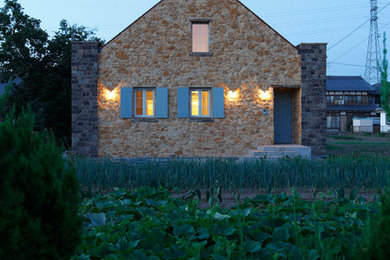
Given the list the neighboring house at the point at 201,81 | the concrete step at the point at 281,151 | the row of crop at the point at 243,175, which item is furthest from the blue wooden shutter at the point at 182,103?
the row of crop at the point at 243,175

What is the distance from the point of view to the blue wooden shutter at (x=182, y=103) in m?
11.5

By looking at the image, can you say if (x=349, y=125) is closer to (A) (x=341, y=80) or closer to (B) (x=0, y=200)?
(A) (x=341, y=80)

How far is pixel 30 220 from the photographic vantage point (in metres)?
1.43

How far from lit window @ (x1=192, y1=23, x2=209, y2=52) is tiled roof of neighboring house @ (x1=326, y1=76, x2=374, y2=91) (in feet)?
89.0

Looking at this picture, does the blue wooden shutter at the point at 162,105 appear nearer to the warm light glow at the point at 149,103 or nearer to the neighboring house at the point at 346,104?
the warm light glow at the point at 149,103

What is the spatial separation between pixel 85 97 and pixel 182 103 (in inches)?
125

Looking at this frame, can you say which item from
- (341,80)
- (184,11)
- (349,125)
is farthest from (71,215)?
(341,80)

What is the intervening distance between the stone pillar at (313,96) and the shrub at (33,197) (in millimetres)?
10750

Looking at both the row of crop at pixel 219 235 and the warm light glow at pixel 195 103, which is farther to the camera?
the warm light glow at pixel 195 103

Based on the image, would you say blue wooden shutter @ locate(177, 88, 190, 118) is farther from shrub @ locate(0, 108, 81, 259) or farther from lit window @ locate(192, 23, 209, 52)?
shrub @ locate(0, 108, 81, 259)

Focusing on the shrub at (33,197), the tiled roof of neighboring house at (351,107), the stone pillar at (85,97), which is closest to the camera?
the shrub at (33,197)

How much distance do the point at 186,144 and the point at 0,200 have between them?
10153 mm

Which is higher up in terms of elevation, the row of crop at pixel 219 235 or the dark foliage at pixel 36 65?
the dark foliage at pixel 36 65

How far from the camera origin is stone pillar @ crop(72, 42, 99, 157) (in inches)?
444
